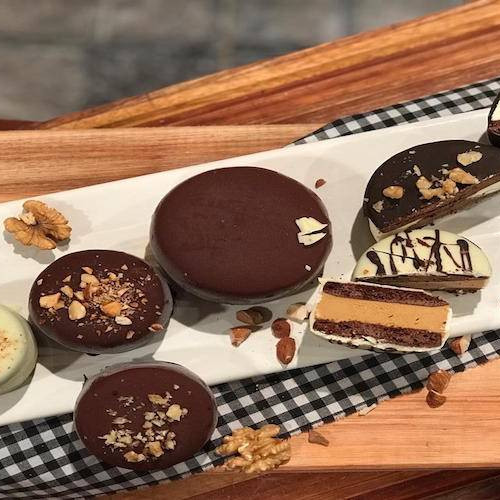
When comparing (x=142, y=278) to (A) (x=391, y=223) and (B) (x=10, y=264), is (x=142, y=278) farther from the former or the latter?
(A) (x=391, y=223)

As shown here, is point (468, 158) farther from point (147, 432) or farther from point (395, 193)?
point (147, 432)

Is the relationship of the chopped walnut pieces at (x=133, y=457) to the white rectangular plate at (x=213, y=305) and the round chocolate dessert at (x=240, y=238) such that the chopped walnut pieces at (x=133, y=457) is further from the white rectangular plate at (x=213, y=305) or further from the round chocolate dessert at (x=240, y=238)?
the round chocolate dessert at (x=240, y=238)

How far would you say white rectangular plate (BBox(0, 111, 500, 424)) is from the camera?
1443 mm

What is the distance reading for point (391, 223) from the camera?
1.44 meters

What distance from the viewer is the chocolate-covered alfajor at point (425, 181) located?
144 centimetres

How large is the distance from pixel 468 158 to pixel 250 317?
499 mm

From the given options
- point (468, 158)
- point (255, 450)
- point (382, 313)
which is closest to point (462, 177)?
point (468, 158)

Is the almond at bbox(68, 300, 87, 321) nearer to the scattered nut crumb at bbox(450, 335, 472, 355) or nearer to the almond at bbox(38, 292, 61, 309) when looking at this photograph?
the almond at bbox(38, 292, 61, 309)

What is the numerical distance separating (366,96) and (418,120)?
7.5 inches

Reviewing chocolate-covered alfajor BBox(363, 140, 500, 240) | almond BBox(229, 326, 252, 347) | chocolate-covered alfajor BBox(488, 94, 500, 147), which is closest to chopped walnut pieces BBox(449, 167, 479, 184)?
chocolate-covered alfajor BBox(363, 140, 500, 240)

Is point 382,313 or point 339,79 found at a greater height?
point 339,79

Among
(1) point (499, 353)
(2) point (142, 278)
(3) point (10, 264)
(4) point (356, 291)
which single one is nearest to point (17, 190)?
(3) point (10, 264)

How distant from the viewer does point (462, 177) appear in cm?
144

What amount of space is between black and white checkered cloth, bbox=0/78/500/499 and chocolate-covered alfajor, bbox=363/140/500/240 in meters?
0.26
